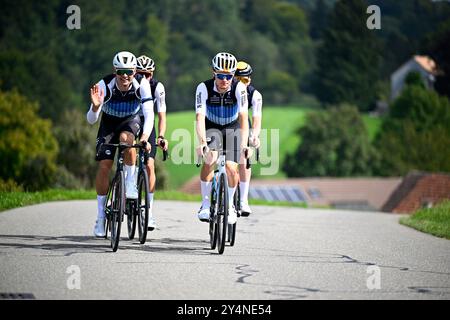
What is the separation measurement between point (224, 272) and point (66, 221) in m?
5.61

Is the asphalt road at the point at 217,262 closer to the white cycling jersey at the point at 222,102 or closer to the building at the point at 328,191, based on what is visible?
the white cycling jersey at the point at 222,102

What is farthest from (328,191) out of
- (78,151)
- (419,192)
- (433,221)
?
(433,221)

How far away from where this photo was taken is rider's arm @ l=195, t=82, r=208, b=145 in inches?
529

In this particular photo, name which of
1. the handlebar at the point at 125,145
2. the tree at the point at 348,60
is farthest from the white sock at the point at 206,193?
the tree at the point at 348,60

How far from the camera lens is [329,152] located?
10625 cm

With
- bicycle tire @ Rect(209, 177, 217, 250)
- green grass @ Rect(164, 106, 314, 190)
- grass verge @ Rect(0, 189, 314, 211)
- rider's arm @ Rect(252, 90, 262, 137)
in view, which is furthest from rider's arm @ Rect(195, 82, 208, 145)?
green grass @ Rect(164, 106, 314, 190)

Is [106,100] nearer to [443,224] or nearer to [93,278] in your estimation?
[93,278]

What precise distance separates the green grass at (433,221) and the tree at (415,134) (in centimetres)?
7619

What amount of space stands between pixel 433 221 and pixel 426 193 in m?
44.9

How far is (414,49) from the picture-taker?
473 ft

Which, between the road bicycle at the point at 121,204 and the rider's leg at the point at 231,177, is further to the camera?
the rider's leg at the point at 231,177

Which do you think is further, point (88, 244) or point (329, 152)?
point (329, 152)

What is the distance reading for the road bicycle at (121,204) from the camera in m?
13.0

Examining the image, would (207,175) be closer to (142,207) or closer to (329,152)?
(142,207)
